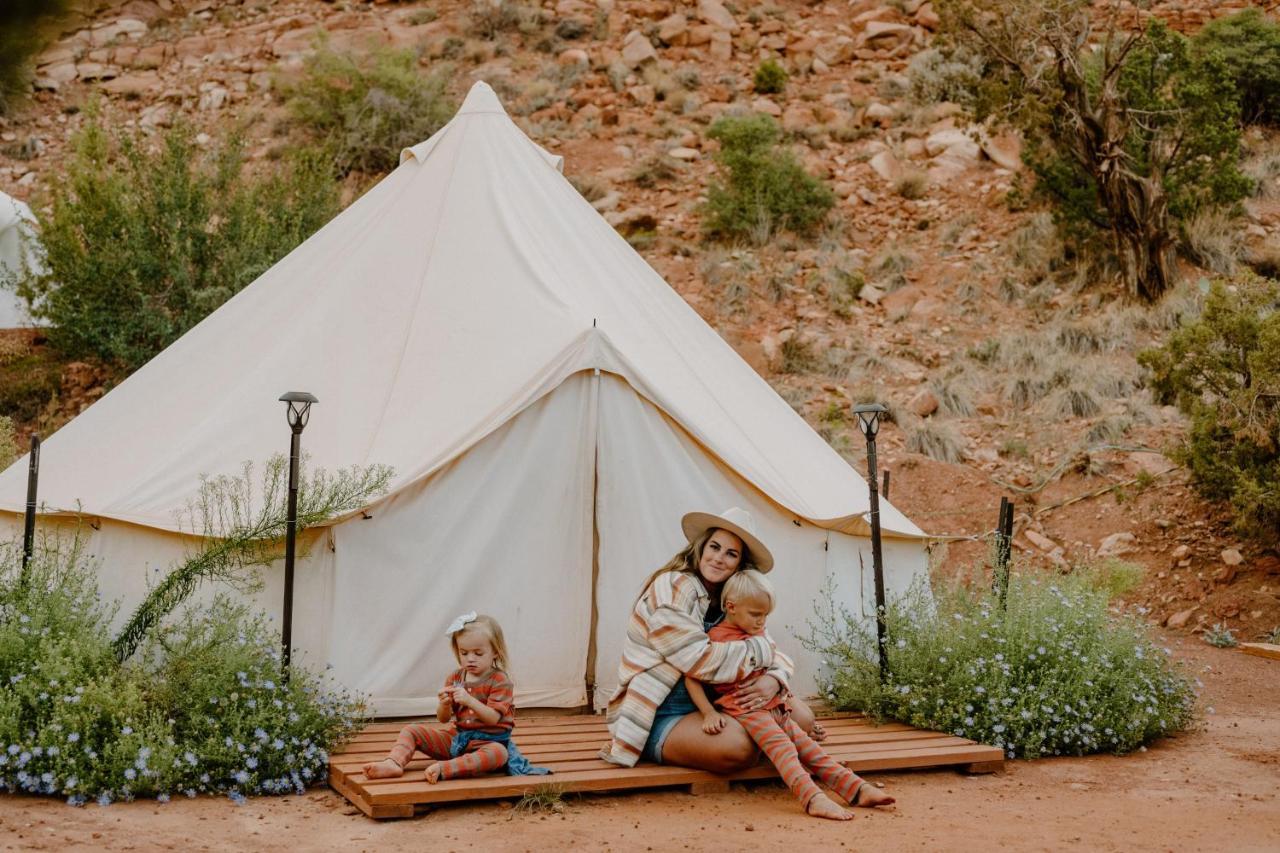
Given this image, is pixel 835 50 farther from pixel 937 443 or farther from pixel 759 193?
pixel 937 443

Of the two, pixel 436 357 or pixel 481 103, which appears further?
pixel 481 103

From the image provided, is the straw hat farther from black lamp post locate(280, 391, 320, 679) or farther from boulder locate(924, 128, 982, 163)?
boulder locate(924, 128, 982, 163)

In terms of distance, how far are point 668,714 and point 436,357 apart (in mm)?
2256

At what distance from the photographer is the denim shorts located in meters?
A: 4.73

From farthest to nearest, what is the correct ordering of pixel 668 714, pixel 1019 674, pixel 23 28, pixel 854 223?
pixel 854 223 → pixel 1019 674 → pixel 668 714 → pixel 23 28

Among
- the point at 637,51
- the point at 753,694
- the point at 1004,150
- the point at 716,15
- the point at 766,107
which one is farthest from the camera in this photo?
the point at 716,15

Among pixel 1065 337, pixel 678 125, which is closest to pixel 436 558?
pixel 1065 337

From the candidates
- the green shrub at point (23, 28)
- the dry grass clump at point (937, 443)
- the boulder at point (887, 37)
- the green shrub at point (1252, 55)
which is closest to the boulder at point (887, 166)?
the boulder at point (887, 37)

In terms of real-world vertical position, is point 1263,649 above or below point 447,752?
above

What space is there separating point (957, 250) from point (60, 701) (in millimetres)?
12881

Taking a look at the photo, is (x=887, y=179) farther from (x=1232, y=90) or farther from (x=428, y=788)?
(x=428, y=788)

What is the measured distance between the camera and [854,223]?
53.9 ft

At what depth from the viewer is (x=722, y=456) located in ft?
19.3

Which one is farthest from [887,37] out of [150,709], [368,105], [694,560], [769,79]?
[150,709]
